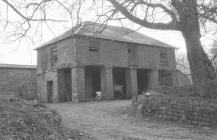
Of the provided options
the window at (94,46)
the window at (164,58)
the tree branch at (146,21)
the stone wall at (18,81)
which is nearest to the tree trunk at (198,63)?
the tree branch at (146,21)

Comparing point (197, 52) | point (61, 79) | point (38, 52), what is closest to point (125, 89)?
point (61, 79)

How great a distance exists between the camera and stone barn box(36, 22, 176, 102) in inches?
856

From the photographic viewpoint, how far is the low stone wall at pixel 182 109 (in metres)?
9.14

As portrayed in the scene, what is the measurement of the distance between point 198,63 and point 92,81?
51.1 ft

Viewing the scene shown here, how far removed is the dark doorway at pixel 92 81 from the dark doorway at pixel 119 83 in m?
1.97

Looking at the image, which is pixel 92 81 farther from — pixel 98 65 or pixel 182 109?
pixel 182 109

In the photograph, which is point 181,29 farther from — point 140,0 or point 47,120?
point 47,120

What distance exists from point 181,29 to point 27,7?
6494 millimetres

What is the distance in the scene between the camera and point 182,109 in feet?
32.3

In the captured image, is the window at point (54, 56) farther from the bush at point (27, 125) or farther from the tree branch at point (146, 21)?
the bush at point (27, 125)

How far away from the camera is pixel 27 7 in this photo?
343 inches

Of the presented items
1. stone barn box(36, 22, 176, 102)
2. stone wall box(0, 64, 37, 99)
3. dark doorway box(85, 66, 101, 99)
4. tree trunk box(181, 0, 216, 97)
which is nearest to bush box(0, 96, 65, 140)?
tree trunk box(181, 0, 216, 97)

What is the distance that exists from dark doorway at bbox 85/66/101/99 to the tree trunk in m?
14.4

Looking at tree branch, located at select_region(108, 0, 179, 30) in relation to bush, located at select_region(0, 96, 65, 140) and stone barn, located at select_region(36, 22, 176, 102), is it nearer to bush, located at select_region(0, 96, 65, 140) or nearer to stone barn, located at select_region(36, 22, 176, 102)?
bush, located at select_region(0, 96, 65, 140)
